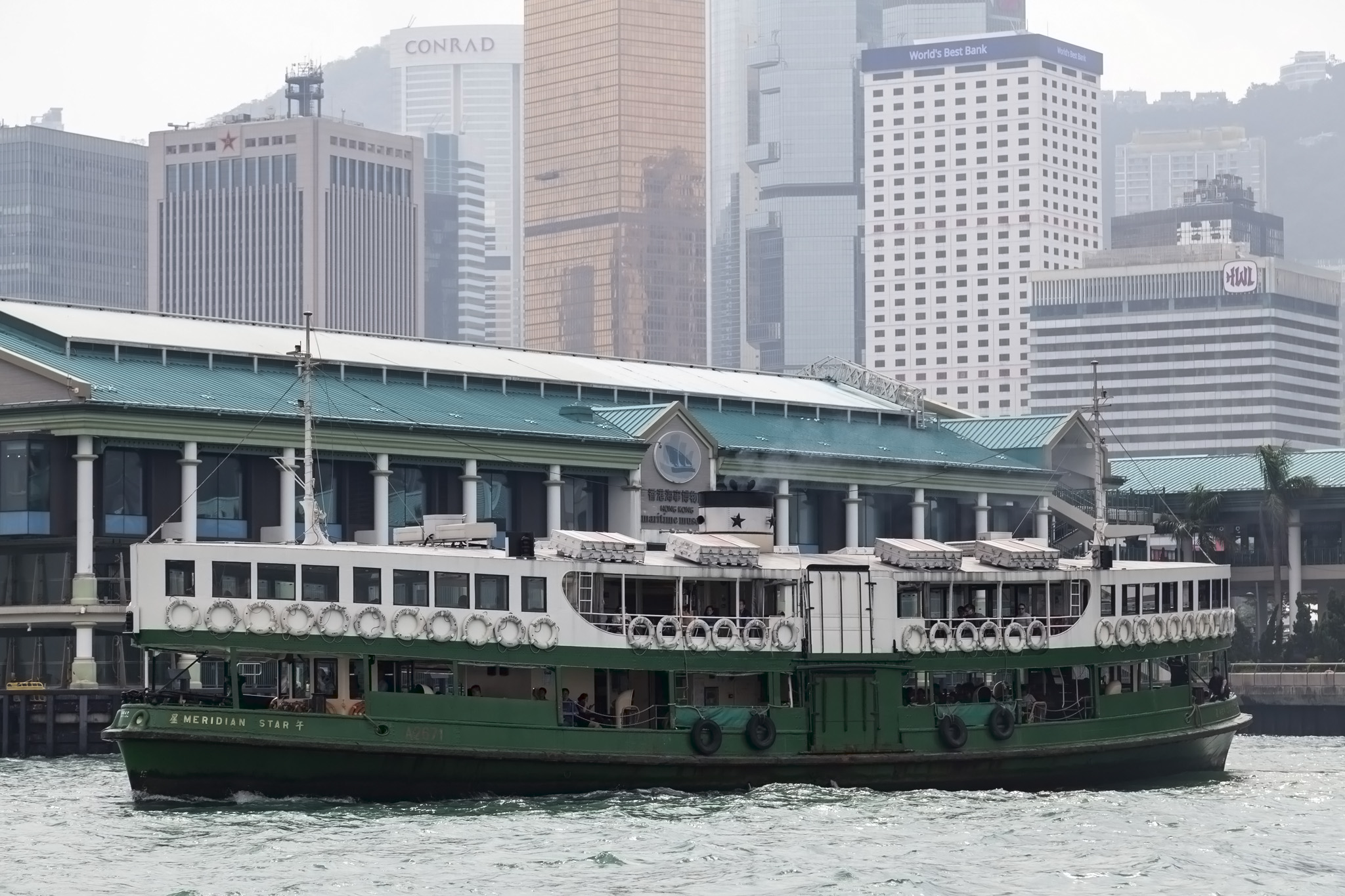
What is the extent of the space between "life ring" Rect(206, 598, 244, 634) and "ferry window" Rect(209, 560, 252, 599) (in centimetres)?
30

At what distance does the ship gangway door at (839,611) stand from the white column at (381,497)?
38075mm

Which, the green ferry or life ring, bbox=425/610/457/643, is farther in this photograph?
life ring, bbox=425/610/457/643

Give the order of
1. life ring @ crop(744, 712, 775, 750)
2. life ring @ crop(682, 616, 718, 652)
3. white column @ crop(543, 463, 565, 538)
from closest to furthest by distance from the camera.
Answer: life ring @ crop(744, 712, 775, 750), life ring @ crop(682, 616, 718, 652), white column @ crop(543, 463, 565, 538)

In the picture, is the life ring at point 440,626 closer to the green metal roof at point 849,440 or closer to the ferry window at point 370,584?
the ferry window at point 370,584

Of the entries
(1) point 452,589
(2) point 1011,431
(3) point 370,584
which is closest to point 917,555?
(1) point 452,589

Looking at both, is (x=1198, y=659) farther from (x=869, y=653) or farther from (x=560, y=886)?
(x=560, y=886)

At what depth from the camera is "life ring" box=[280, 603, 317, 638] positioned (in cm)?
5569

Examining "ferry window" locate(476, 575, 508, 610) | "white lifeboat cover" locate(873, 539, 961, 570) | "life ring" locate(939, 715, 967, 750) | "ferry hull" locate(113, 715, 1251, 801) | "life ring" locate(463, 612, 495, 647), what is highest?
"white lifeboat cover" locate(873, 539, 961, 570)

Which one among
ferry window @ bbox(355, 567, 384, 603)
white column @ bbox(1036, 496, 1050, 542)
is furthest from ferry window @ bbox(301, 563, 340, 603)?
white column @ bbox(1036, 496, 1050, 542)

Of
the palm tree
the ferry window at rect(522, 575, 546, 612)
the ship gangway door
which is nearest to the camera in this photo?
the ferry window at rect(522, 575, 546, 612)

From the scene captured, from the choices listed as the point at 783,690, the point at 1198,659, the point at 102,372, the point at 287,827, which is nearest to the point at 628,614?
the point at 783,690

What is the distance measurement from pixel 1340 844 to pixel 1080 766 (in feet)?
39.6

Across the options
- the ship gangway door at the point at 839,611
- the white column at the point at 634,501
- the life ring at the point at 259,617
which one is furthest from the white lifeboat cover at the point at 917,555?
the white column at the point at 634,501

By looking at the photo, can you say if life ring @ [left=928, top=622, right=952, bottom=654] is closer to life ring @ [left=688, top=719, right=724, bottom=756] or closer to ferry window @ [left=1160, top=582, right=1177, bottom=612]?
life ring @ [left=688, top=719, right=724, bottom=756]
